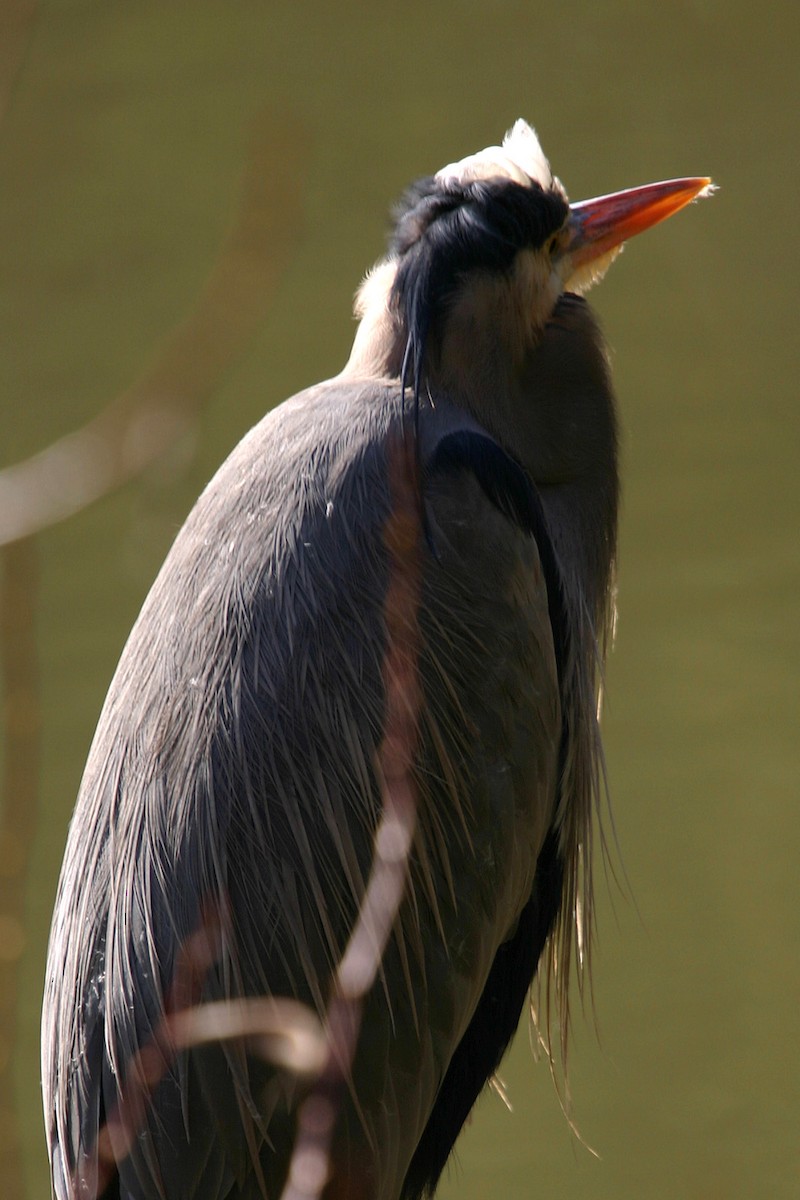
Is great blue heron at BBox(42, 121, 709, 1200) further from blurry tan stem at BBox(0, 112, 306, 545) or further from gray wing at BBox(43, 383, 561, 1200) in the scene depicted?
blurry tan stem at BBox(0, 112, 306, 545)

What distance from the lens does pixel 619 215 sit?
1889 millimetres

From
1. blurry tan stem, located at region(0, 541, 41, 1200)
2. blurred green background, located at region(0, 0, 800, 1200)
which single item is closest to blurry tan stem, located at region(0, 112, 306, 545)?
blurry tan stem, located at region(0, 541, 41, 1200)

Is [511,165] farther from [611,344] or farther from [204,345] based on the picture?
[611,344]

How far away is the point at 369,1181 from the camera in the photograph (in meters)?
1.45

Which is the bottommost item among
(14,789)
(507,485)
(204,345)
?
(507,485)

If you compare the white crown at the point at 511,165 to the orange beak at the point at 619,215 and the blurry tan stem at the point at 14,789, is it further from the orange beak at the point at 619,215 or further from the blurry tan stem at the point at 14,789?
the blurry tan stem at the point at 14,789

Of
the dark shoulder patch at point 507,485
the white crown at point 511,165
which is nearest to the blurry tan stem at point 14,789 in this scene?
the dark shoulder patch at point 507,485

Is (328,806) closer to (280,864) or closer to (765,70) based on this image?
Answer: (280,864)

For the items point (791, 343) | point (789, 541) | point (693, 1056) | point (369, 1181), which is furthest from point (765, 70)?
point (369, 1181)

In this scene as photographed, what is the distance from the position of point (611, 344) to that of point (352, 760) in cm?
251

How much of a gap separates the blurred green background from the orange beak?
1.57 meters

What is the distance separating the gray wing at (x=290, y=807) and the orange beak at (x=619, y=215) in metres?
0.44

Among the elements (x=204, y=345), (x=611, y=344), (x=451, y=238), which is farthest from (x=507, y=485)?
(x=611, y=344)

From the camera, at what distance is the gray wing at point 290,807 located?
1.34 m
